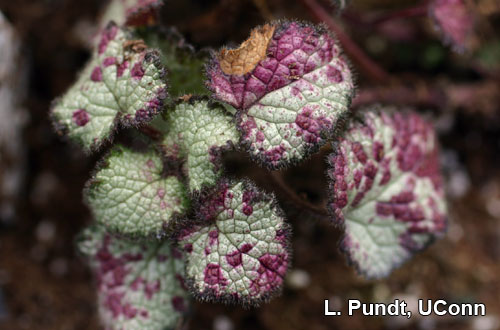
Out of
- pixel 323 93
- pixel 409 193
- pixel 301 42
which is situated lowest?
pixel 409 193

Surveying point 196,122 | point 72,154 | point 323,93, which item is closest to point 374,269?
point 323,93

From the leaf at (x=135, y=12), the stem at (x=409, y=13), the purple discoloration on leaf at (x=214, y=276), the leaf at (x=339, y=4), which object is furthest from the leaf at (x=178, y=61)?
the stem at (x=409, y=13)

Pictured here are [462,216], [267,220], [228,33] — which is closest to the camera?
[267,220]

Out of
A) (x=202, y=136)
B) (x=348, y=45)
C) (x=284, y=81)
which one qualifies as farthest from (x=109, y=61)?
(x=348, y=45)

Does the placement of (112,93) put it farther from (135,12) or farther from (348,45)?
(348,45)

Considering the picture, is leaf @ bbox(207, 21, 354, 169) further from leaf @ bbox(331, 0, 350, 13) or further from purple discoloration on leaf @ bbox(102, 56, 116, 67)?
purple discoloration on leaf @ bbox(102, 56, 116, 67)

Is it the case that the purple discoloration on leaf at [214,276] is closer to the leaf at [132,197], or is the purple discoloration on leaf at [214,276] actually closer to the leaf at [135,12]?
the leaf at [132,197]

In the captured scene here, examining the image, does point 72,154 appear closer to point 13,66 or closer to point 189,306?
point 13,66
